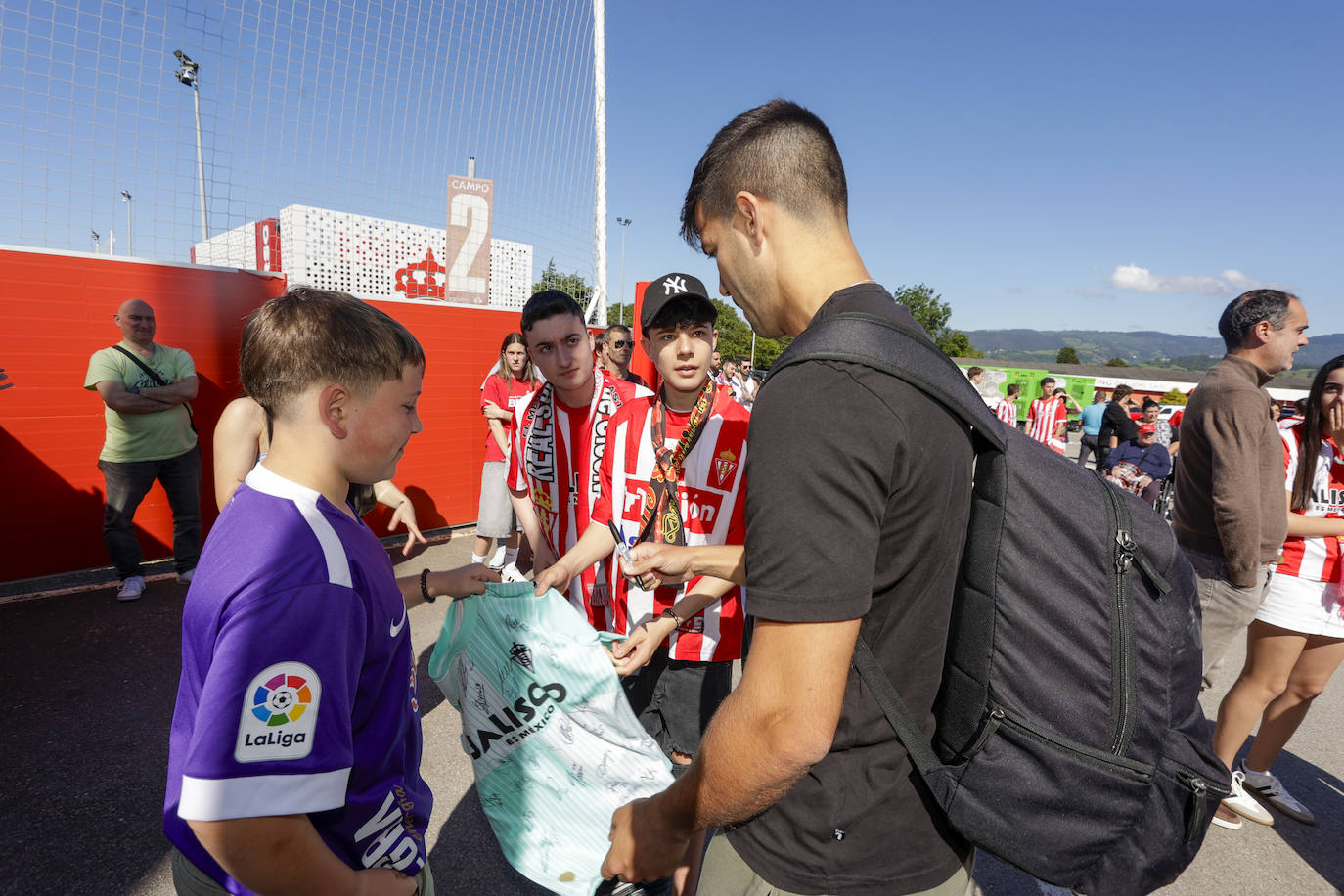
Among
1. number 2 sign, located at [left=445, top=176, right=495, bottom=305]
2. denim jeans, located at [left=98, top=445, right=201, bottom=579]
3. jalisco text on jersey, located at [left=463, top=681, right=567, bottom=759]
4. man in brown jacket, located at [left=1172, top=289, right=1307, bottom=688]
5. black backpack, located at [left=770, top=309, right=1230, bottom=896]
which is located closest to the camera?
black backpack, located at [left=770, top=309, right=1230, bottom=896]

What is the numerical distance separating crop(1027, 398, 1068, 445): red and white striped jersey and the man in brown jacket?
7.93 meters

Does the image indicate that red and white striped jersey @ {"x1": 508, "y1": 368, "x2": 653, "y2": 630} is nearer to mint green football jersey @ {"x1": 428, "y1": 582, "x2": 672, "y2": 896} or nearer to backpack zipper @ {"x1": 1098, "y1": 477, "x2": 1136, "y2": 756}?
mint green football jersey @ {"x1": 428, "y1": 582, "x2": 672, "y2": 896}

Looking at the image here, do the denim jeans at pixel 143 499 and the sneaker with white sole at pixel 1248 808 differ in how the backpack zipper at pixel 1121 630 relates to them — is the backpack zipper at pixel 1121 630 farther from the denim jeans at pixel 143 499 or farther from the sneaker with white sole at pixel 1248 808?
the denim jeans at pixel 143 499

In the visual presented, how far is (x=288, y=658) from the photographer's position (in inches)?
38.8

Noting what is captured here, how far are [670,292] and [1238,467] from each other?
247 cm

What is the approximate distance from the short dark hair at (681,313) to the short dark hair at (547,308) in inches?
16.7

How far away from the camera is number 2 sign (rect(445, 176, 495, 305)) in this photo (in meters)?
6.81

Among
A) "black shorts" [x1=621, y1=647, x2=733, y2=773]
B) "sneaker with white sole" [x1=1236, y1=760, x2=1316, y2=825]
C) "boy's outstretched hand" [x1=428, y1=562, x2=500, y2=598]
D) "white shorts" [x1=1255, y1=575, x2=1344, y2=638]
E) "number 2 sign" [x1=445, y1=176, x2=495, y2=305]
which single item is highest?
"number 2 sign" [x1=445, y1=176, x2=495, y2=305]

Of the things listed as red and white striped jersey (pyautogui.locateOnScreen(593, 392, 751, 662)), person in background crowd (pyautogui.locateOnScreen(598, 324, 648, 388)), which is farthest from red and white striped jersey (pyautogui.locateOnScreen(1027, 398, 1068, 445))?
red and white striped jersey (pyautogui.locateOnScreen(593, 392, 751, 662))

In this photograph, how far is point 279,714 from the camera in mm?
983

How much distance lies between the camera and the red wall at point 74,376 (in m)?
4.73

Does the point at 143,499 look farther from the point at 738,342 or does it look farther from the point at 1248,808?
the point at 738,342

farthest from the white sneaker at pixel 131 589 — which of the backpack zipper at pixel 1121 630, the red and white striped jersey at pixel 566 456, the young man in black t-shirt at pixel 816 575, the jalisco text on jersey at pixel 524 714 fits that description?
the backpack zipper at pixel 1121 630

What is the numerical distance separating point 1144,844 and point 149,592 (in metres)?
6.19
